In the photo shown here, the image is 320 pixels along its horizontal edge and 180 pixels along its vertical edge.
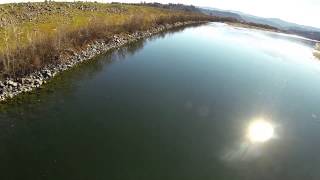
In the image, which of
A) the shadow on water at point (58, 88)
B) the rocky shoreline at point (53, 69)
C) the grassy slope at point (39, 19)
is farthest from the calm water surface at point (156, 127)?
the grassy slope at point (39, 19)

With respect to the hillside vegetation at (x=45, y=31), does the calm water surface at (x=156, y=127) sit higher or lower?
lower

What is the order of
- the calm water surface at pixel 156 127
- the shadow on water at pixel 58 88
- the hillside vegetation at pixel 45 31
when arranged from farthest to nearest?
the hillside vegetation at pixel 45 31 → the shadow on water at pixel 58 88 → the calm water surface at pixel 156 127

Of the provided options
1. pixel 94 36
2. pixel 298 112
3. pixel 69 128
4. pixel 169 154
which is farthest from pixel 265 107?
pixel 94 36

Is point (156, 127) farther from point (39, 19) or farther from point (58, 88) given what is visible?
point (39, 19)

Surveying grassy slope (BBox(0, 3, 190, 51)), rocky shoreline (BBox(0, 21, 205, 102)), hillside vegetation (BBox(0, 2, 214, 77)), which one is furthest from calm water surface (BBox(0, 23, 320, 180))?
grassy slope (BBox(0, 3, 190, 51))

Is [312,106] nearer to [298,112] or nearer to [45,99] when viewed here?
[298,112]

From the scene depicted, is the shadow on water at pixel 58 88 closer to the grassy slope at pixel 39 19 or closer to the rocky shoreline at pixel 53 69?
the rocky shoreline at pixel 53 69
